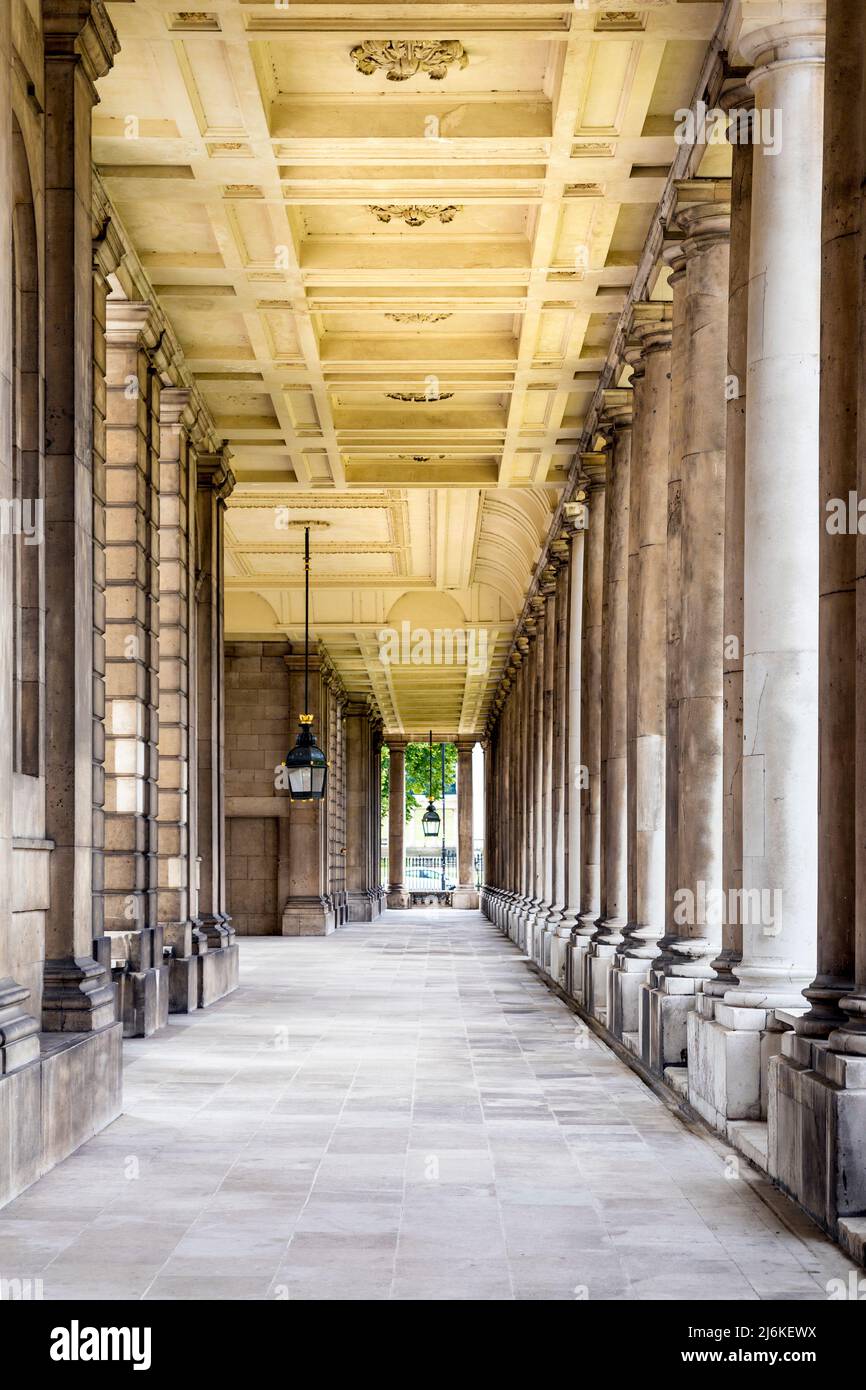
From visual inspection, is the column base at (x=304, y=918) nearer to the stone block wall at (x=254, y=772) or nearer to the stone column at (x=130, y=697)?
the stone block wall at (x=254, y=772)

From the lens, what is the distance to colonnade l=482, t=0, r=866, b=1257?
8.05 metres

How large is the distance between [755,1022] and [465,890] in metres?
62.2

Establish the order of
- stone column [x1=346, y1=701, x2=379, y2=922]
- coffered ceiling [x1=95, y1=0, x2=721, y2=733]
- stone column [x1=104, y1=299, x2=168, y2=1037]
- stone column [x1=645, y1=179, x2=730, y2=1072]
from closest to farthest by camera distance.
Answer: coffered ceiling [x1=95, y1=0, x2=721, y2=733] → stone column [x1=645, y1=179, x2=730, y2=1072] → stone column [x1=104, y1=299, x2=168, y2=1037] → stone column [x1=346, y1=701, x2=379, y2=922]

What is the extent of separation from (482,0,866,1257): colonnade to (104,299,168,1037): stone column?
4.70 meters

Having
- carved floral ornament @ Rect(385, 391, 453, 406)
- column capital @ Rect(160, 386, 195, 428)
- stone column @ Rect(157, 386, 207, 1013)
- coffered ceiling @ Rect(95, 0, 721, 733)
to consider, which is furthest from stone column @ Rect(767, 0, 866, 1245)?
carved floral ornament @ Rect(385, 391, 453, 406)

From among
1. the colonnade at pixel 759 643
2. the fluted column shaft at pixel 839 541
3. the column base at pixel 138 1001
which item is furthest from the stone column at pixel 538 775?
the fluted column shaft at pixel 839 541

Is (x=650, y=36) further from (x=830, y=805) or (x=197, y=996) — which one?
(x=197, y=996)

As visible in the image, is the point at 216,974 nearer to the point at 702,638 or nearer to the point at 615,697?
the point at 615,697

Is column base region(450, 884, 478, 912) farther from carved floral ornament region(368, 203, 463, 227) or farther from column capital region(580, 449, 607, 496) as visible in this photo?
carved floral ornament region(368, 203, 463, 227)

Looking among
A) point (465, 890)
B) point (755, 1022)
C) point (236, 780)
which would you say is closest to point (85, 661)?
point (755, 1022)

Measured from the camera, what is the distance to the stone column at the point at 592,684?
22.2 m

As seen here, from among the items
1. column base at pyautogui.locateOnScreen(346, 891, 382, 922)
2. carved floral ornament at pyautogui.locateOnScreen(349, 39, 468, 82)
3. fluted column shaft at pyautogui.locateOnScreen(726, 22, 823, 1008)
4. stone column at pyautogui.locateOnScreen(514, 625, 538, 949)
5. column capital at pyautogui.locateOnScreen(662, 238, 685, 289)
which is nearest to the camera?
fluted column shaft at pyautogui.locateOnScreen(726, 22, 823, 1008)

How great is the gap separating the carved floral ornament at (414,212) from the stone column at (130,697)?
2644mm

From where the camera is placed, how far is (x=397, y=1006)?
65.6ft
